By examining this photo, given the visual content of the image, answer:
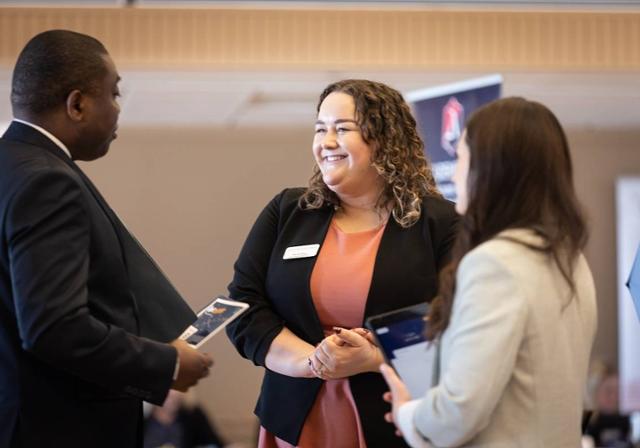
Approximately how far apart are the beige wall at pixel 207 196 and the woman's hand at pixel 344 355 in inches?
242

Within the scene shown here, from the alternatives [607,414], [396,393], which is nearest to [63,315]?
[396,393]

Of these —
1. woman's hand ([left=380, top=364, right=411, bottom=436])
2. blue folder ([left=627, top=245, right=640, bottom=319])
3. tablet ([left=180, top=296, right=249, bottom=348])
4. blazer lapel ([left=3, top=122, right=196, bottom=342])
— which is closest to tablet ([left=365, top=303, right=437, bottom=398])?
woman's hand ([left=380, top=364, right=411, bottom=436])

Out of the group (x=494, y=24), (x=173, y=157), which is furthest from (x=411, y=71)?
(x=173, y=157)

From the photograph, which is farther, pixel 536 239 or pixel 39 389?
pixel 39 389

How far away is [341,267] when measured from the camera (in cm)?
269

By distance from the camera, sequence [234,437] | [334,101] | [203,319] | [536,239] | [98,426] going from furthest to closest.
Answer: [234,437]
[334,101]
[203,319]
[98,426]
[536,239]

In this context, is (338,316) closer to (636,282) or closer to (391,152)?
(391,152)

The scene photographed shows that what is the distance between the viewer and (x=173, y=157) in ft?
28.9

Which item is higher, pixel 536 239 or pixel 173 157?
pixel 536 239

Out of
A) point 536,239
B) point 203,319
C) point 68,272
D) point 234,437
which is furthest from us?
point 234,437

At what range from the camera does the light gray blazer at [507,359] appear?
69.9 inches

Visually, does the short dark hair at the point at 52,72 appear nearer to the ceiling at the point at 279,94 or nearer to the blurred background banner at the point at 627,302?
the ceiling at the point at 279,94

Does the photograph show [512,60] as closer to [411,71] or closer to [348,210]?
[411,71]

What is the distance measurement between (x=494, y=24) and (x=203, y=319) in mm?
4819
